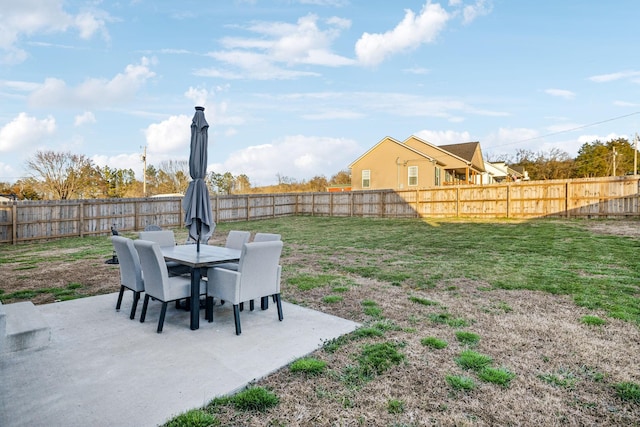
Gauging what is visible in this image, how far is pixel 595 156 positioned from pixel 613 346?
47252 mm

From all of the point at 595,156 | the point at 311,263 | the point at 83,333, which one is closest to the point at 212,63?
the point at 311,263

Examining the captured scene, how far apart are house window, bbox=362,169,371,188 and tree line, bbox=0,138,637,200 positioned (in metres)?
7.99

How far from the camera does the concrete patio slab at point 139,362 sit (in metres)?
2.19

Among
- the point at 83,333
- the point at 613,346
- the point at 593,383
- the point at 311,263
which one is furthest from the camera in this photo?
the point at 311,263

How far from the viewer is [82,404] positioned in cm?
224

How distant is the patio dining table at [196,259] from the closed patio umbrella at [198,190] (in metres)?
0.30

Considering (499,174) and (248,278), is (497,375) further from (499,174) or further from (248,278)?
(499,174)

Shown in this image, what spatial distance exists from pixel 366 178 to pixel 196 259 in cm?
2319

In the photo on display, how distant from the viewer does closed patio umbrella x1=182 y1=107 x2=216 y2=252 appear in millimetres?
4695

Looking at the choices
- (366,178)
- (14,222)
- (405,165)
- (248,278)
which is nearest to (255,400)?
(248,278)

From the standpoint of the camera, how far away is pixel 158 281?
3.51 m

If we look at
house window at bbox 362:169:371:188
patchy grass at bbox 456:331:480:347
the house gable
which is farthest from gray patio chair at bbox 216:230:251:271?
the house gable

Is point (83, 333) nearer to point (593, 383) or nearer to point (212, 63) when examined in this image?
point (593, 383)

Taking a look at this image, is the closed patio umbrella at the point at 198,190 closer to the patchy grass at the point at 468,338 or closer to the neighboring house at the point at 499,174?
the patchy grass at the point at 468,338
